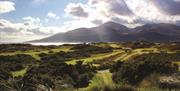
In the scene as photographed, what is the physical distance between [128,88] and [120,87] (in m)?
0.28

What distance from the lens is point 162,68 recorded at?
87.8 ft

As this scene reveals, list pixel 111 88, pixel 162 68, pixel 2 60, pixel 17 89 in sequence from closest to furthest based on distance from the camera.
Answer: pixel 111 88, pixel 17 89, pixel 162 68, pixel 2 60

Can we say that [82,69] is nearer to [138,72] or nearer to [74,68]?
[74,68]

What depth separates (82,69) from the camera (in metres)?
34.8

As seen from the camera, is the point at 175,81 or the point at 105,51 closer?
the point at 175,81

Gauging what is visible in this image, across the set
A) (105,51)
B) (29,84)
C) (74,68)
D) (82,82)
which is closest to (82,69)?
(74,68)

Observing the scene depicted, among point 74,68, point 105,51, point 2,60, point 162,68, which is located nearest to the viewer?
point 162,68

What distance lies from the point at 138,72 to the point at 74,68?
7.95m

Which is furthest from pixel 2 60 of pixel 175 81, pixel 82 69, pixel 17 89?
pixel 17 89

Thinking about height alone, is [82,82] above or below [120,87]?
below

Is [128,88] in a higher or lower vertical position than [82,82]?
higher

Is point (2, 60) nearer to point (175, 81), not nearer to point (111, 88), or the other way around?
point (175, 81)

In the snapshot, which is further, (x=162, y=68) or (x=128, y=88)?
(x=162, y=68)

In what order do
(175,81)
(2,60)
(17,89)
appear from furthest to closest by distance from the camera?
(2,60) < (175,81) < (17,89)
